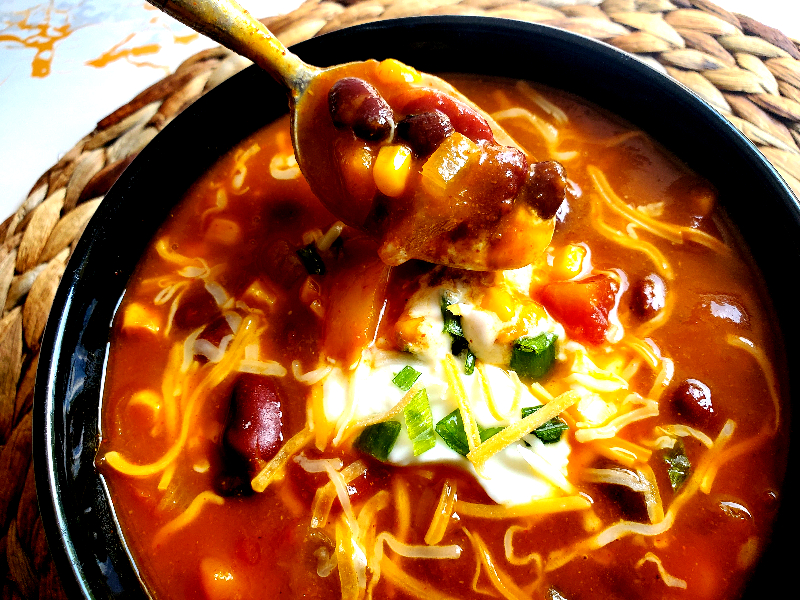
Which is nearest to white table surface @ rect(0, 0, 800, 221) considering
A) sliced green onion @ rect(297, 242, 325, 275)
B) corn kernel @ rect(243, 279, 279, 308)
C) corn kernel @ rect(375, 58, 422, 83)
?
corn kernel @ rect(243, 279, 279, 308)

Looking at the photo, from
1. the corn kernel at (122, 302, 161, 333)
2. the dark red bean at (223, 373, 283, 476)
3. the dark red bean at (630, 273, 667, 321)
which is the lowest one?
the corn kernel at (122, 302, 161, 333)

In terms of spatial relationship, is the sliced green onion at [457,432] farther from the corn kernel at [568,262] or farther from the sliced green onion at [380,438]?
the corn kernel at [568,262]

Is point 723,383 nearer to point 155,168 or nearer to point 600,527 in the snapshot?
point 600,527

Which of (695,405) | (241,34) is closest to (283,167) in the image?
(241,34)

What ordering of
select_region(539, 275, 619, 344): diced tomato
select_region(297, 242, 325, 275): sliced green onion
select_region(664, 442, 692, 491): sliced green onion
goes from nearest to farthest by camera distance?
select_region(664, 442, 692, 491): sliced green onion
select_region(539, 275, 619, 344): diced tomato
select_region(297, 242, 325, 275): sliced green onion

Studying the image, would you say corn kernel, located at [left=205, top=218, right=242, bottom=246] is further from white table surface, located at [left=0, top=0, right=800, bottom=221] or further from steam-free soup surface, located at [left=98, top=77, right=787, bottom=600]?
white table surface, located at [left=0, top=0, right=800, bottom=221]

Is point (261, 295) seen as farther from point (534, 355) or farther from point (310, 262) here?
point (534, 355)
